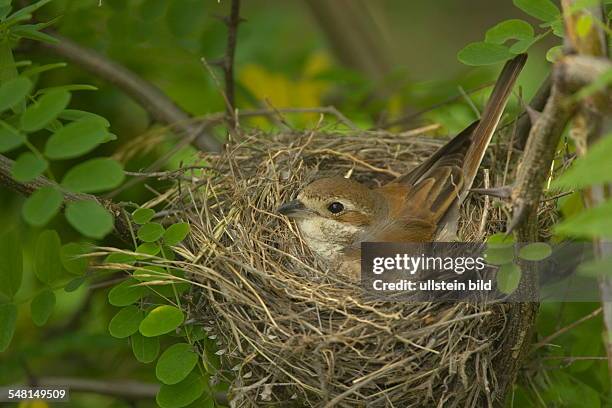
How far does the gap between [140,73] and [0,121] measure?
302cm

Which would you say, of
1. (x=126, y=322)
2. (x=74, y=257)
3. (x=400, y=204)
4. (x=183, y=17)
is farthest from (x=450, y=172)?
(x=74, y=257)

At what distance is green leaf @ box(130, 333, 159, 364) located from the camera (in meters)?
4.20

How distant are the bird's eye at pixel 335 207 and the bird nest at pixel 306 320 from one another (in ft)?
0.96

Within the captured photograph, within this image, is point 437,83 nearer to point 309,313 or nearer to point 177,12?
point 177,12

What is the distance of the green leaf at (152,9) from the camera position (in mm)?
5660

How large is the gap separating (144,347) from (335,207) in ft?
5.67

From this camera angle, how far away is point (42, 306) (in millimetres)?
4227

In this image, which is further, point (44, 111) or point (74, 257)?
point (74, 257)

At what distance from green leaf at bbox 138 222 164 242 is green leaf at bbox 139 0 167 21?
193 cm

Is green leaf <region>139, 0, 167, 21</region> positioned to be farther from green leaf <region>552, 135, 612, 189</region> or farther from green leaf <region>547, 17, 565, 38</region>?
green leaf <region>552, 135, 612, 189</region>

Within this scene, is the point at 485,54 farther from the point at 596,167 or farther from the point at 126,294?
the point at 596,167

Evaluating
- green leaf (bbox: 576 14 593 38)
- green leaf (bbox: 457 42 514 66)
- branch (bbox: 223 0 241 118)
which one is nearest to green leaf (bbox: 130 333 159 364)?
branch (bbox: 223 0 241 118)

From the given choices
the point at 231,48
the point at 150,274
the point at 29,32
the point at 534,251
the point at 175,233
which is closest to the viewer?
the point at 534,251

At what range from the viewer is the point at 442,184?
5.46 metres
